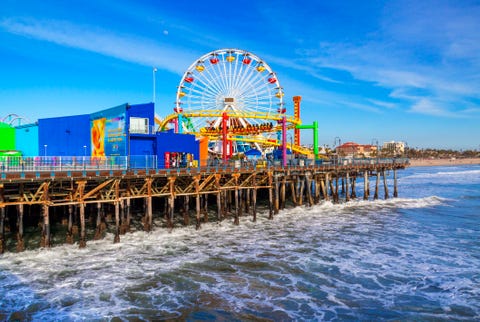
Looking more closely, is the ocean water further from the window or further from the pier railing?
the window

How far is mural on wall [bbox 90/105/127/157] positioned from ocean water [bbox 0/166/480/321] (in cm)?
749

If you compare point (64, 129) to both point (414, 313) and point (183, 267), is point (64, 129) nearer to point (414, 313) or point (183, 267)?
point (183, 267)

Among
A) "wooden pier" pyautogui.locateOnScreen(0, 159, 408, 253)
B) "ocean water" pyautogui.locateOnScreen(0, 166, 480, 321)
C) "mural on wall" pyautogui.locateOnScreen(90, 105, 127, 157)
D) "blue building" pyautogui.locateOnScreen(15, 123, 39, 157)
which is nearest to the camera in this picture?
"ocean water" pyautogui.locateOnScreen(0, 166, 480, 321)

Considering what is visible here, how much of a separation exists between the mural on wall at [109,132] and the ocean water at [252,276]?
7.49 m

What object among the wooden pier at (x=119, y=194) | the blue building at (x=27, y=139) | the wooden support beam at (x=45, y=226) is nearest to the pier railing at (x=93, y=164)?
the wooden pier at (x=119, y=194)

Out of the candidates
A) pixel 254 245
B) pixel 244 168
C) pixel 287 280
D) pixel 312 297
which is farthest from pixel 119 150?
pixel 312 297

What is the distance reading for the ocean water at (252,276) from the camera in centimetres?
1462

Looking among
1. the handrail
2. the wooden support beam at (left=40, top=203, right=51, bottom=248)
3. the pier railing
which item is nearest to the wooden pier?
the wooden support beam at (left=40, top=203, right=51, bottom=248)

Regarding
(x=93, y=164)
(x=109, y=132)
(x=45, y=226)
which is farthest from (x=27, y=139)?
(x=45, y=226)

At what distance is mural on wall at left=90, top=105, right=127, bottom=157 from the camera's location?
2962cm

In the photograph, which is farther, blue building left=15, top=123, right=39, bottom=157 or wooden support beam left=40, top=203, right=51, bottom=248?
blue building left=15, top=123, right=39, bottom=157

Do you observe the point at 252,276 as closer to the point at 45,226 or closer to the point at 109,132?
the point at 45,226

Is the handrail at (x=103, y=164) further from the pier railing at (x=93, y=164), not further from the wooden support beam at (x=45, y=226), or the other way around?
the wooden support beam at (x=45, y=226)

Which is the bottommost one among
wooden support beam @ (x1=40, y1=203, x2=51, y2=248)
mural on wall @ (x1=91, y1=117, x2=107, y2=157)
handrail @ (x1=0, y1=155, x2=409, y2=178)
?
wooden support beam @ (x1=40, y1=203, x2=51, y2=248)
